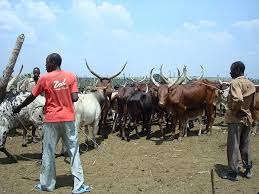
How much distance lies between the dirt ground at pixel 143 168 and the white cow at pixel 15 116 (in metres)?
0.84

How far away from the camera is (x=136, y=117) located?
1327cm

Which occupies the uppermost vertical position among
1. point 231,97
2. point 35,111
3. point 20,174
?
point 231,97

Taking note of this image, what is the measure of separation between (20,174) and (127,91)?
5875mm

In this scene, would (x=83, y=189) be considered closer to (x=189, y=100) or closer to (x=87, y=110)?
(x=87, y=110)

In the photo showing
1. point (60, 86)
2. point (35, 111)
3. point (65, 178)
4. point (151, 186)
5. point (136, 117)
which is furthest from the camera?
point (136, 117)

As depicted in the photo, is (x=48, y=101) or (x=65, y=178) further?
(x=65, y=178)

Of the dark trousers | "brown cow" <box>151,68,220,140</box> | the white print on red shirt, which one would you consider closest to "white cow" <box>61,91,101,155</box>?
"brown cow" <box>151,68,220,140</box>

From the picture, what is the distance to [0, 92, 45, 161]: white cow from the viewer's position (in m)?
9.12

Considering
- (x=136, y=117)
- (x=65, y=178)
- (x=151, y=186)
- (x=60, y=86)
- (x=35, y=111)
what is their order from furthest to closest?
1. (x=136, y=117)
2. (x=35, y=111)
3. (x=65, y=178)
4. (x=151, y=186)
5. (x=60, y=86)

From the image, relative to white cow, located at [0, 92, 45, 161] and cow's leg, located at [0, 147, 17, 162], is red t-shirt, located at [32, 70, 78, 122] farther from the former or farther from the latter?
cow's leg, located at [0, 147, 17, 162]

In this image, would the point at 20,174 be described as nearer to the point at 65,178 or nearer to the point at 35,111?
the point at 65,178

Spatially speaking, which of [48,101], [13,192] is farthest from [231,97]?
[13,192]

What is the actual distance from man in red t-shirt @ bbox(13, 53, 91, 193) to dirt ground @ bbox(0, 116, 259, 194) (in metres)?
0.40

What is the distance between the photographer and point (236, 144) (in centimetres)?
781
